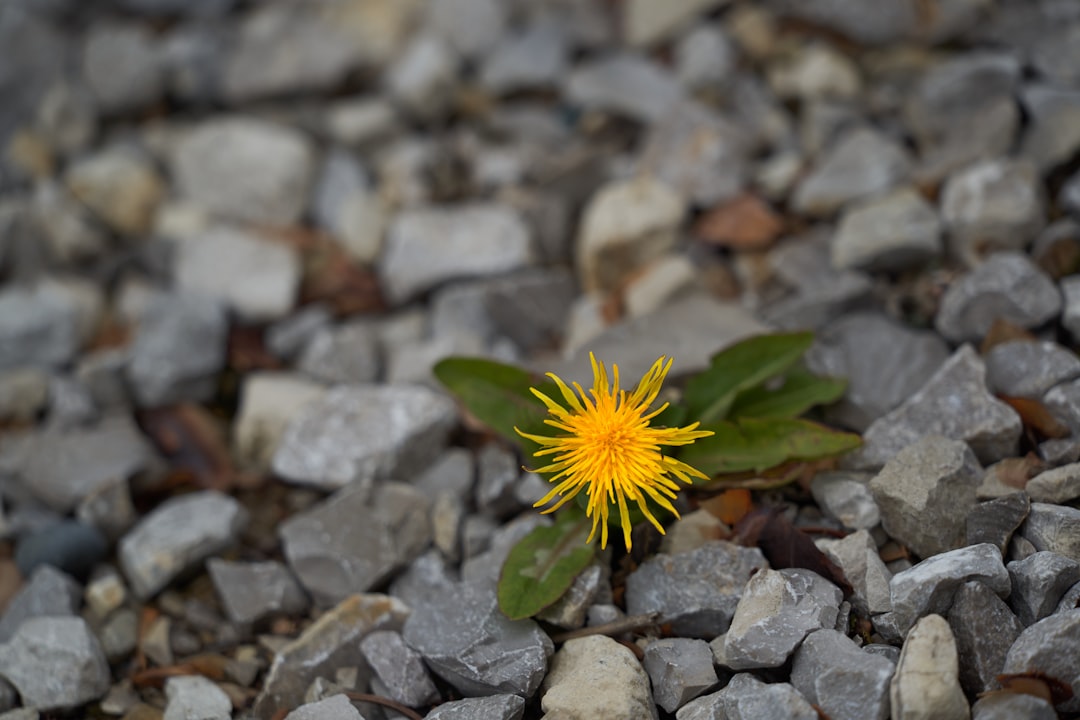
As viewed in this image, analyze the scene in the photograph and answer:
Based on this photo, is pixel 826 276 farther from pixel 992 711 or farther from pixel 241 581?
pixel 241 581

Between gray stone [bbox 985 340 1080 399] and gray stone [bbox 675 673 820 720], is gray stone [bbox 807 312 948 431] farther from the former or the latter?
gray stone [bbox 675 673 820 720]

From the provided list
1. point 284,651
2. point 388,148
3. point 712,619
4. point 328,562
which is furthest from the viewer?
point 388,148

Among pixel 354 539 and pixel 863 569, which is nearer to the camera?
pixel 863 569

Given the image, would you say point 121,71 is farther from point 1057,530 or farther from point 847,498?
point 1057,530

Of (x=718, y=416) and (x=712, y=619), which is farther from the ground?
(x=718, y=416)

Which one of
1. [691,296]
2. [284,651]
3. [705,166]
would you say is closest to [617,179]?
[705,166]

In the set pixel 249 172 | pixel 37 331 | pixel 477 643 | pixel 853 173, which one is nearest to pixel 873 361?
pixel 853 173
